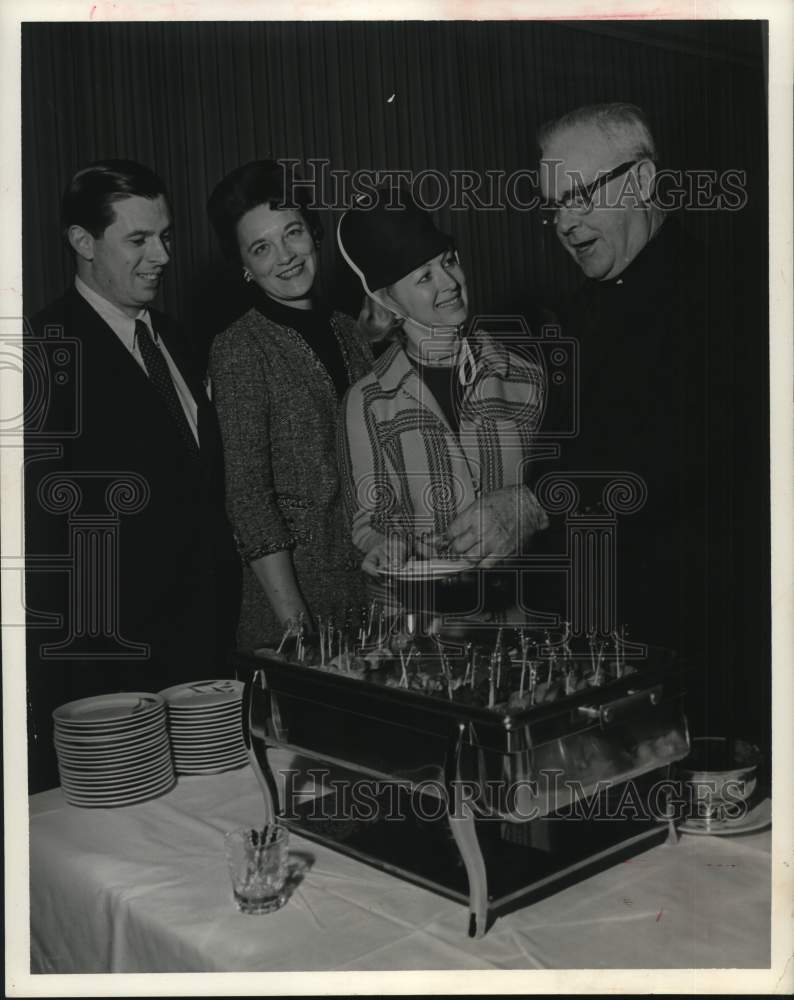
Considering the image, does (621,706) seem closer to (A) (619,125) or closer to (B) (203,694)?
(B) (203,694)

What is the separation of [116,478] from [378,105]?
38.5 inches

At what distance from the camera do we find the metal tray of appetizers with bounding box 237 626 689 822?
172 cm

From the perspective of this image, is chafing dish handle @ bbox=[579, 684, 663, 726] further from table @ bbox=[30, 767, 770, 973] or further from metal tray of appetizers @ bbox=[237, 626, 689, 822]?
table @ bbox=[30, 767, 770, 973]

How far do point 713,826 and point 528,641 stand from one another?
48 centimetres

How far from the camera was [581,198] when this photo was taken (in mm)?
2285

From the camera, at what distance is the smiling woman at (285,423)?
236 cm

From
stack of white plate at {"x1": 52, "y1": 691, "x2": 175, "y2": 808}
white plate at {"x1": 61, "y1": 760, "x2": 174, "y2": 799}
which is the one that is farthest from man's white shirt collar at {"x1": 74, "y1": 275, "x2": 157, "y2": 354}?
white plate at {"x1": 61, "y1": 760, "x2": 174, "y2": 799}

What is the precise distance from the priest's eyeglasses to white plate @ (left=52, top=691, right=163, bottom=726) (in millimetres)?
1338

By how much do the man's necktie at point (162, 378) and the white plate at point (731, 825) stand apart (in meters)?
1.28

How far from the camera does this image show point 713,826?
6.56ft

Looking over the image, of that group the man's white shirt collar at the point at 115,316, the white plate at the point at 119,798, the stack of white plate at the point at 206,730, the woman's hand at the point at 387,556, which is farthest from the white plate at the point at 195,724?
the man's white shirt collar at the point at 115,316

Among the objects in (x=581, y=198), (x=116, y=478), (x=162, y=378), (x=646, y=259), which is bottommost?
(x=116, y=478)

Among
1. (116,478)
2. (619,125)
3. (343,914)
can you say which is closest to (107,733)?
(116,478)

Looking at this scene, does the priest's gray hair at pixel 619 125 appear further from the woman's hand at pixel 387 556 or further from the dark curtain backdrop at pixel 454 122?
the woman's hand at pixel 387 556
